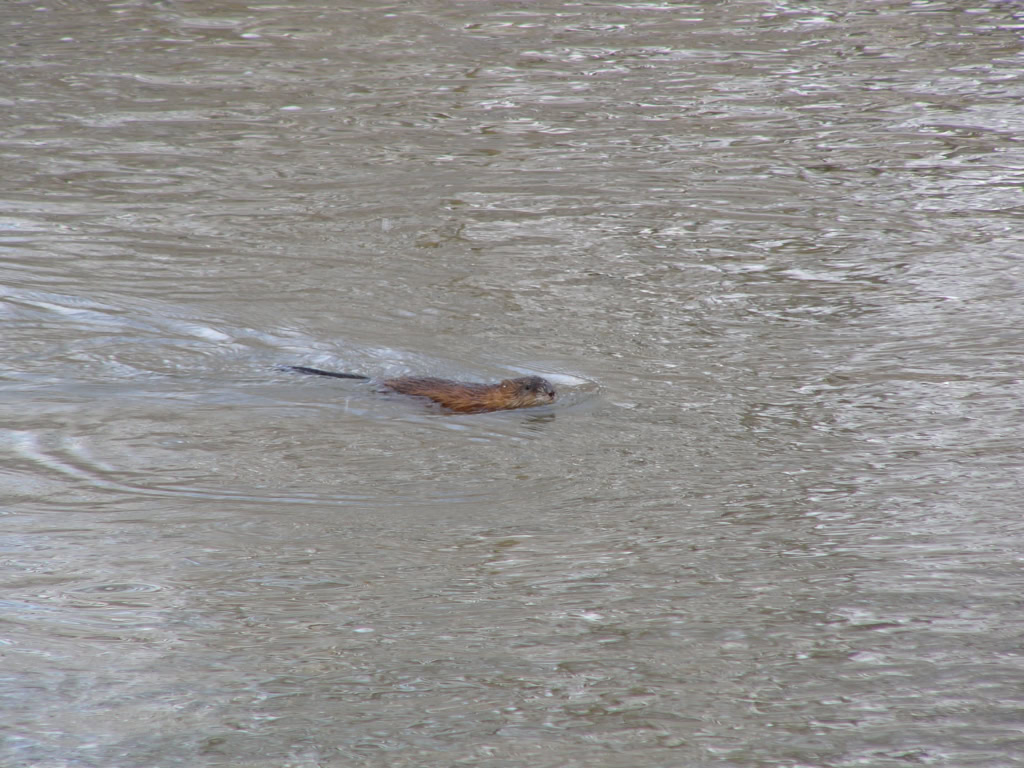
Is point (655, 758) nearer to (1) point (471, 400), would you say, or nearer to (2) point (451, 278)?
(1) point (471, 400)

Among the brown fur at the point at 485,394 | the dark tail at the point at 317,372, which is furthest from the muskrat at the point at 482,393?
the dark tail at the point at 317,372

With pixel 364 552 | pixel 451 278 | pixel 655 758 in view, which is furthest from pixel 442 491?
pixel 451 278

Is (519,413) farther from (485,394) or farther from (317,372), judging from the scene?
(317,372)

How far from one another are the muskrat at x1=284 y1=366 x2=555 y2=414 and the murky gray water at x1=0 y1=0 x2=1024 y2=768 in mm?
64

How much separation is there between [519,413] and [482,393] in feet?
0.60

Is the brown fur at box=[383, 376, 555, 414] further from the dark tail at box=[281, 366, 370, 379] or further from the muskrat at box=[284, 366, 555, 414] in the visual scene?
the dark tail at box=[281, 366, 370, 379]

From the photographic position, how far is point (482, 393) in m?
5.55

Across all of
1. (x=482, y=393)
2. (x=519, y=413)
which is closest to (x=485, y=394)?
(x=482, y=393)

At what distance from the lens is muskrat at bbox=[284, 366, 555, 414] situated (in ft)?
17.9

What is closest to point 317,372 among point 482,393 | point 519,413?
point 482,393

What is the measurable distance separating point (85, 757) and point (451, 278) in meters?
4.40

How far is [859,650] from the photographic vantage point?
352 centimetres

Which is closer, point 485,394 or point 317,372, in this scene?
point 485,394

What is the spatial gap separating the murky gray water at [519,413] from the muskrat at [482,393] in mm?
64
